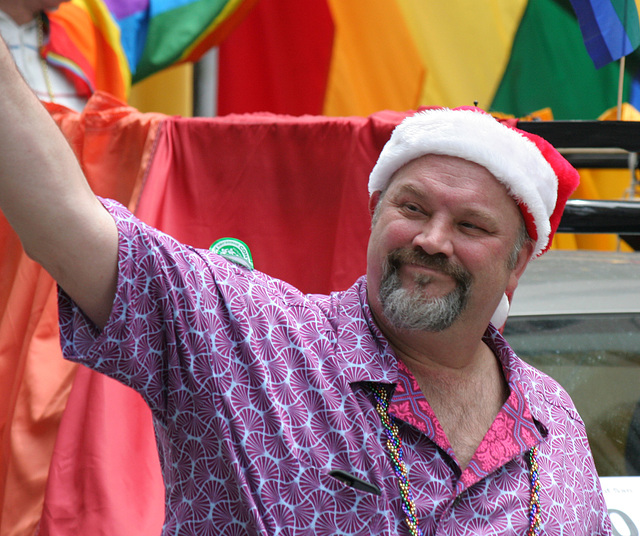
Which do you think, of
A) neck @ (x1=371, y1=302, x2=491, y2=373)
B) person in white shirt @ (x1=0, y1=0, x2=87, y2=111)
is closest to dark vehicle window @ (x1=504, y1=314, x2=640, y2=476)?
neck @ (x1=371, y1=302, x2=491, y2=373)

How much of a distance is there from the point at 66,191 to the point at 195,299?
29 cm

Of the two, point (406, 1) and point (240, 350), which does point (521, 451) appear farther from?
point (406, 1)

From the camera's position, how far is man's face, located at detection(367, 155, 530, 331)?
4.87 feet

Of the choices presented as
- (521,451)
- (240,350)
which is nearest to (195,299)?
(240,350)

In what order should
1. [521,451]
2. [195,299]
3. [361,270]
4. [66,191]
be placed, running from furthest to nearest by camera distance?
[361,270] < [521,451] < [195,299] < [66,191]

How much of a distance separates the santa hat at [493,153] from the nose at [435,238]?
0.17 metres

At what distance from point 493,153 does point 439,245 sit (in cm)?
27

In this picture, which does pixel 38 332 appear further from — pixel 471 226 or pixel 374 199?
pixel 471 226

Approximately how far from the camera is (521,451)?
148cm

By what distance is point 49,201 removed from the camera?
108 centimetres

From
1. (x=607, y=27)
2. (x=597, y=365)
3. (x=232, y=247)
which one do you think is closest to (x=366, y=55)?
(x=607, y=27)

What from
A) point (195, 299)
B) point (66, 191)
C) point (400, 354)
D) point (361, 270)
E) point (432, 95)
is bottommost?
point (432, 95)

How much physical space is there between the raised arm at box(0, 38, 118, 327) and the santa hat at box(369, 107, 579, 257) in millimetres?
708

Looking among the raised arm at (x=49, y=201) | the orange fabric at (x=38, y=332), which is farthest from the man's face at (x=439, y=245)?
the orange fabric at (x=38, y=332)
